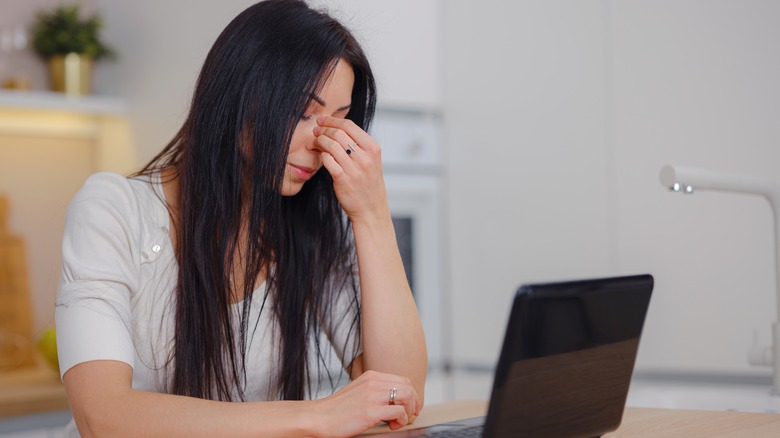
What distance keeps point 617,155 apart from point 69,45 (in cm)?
156

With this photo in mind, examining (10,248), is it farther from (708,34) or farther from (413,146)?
(708,34)

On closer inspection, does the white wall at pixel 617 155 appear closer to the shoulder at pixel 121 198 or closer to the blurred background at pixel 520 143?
the blurred background at pixel 520 143

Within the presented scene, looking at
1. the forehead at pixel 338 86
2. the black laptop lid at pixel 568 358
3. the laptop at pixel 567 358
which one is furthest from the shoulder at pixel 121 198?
the black laptop lid at pixel 568 358

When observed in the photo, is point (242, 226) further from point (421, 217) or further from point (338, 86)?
point (421, 217)

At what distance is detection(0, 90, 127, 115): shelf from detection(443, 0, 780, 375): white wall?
945 mm

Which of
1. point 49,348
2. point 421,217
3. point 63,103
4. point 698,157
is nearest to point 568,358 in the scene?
point 698,157

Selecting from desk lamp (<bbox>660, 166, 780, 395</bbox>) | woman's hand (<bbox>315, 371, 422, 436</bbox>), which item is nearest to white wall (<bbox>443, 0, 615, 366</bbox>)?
desk lamp (<bbox>660, 166, 780, 395</bbox>)

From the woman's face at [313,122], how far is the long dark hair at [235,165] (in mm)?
16

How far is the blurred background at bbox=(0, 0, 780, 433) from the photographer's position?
6.38ft

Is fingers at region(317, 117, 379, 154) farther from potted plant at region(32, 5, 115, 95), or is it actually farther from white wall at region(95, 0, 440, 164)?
potted plant at region(32, 5, 115, 95)

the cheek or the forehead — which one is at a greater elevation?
the forehead

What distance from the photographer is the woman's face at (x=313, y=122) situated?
1.29 m

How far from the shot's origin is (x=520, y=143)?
2.37 metres

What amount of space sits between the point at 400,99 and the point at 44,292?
118 centimetres
